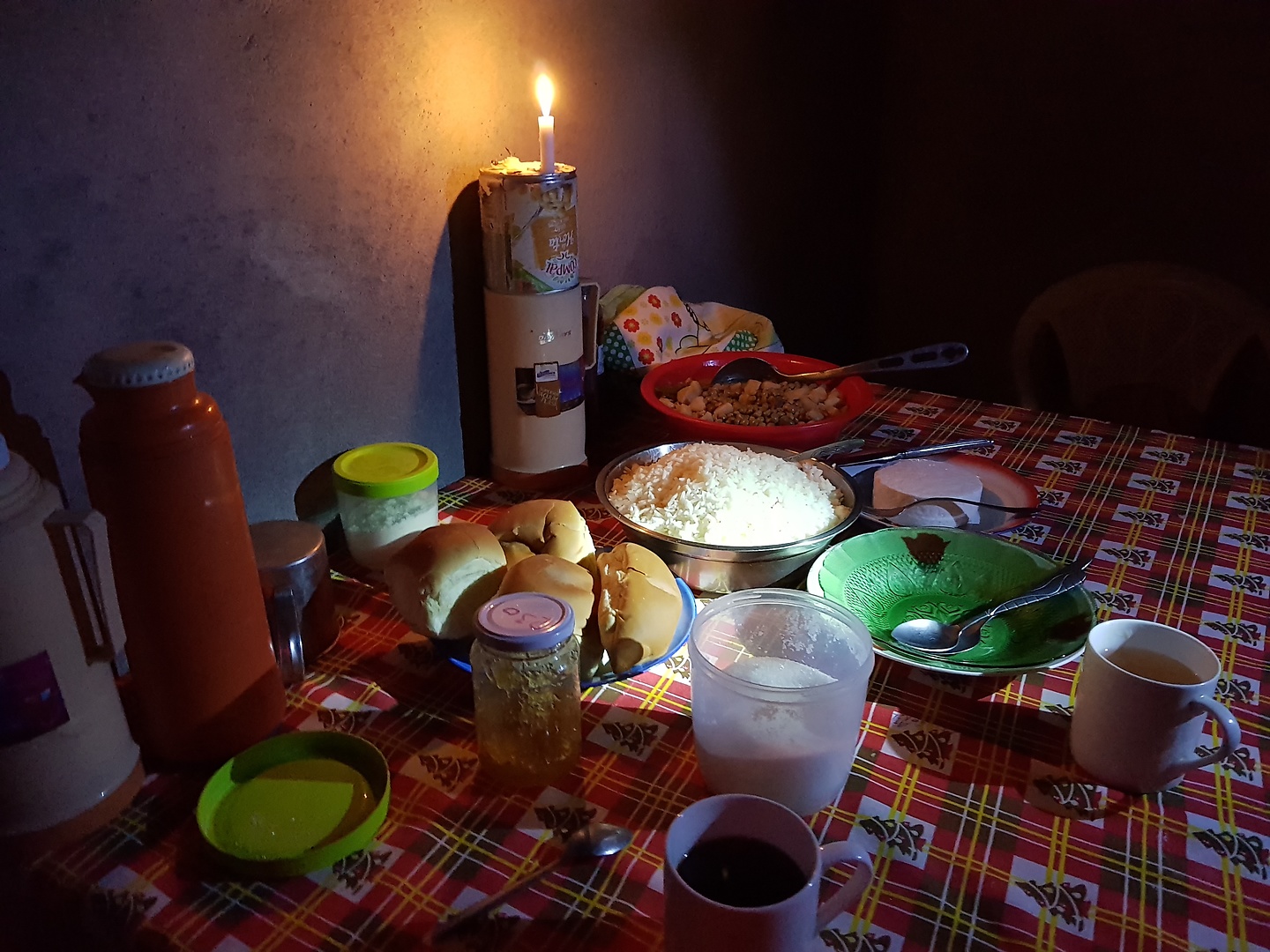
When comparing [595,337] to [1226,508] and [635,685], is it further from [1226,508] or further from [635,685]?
[1226,508]

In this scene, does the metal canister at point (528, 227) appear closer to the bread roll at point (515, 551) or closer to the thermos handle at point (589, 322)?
the thermos handle at point (589, 322)

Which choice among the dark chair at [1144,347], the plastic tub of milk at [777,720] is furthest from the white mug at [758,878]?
the dark chair at [1144,347]

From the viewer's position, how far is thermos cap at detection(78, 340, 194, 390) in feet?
1.98

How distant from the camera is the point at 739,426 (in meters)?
1.23

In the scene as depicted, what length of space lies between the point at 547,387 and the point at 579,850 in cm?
66

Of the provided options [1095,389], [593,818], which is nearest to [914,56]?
[1095,389]

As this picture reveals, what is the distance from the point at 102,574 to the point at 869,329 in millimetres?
2697

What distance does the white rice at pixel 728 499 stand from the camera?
3.16ft

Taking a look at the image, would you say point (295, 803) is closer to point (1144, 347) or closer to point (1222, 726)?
point (1222, 726)

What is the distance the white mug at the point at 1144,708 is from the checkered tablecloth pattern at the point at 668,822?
0.08 feet

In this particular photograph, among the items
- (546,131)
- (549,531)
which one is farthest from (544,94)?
(549,531)

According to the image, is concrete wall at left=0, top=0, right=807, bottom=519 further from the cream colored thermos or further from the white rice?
the white rice

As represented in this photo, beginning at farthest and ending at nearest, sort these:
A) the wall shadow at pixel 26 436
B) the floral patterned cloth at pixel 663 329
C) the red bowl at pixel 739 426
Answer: the floral patterned cloth at pixel 663 329 → the red bowl at pixel 739 426 → the wall shadow at pixel 26 436

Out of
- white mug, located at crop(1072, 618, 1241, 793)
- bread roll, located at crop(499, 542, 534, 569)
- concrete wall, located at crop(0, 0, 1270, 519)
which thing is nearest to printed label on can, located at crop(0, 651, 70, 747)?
concrete wall, located at crop(0, 0, 1270, 519)
